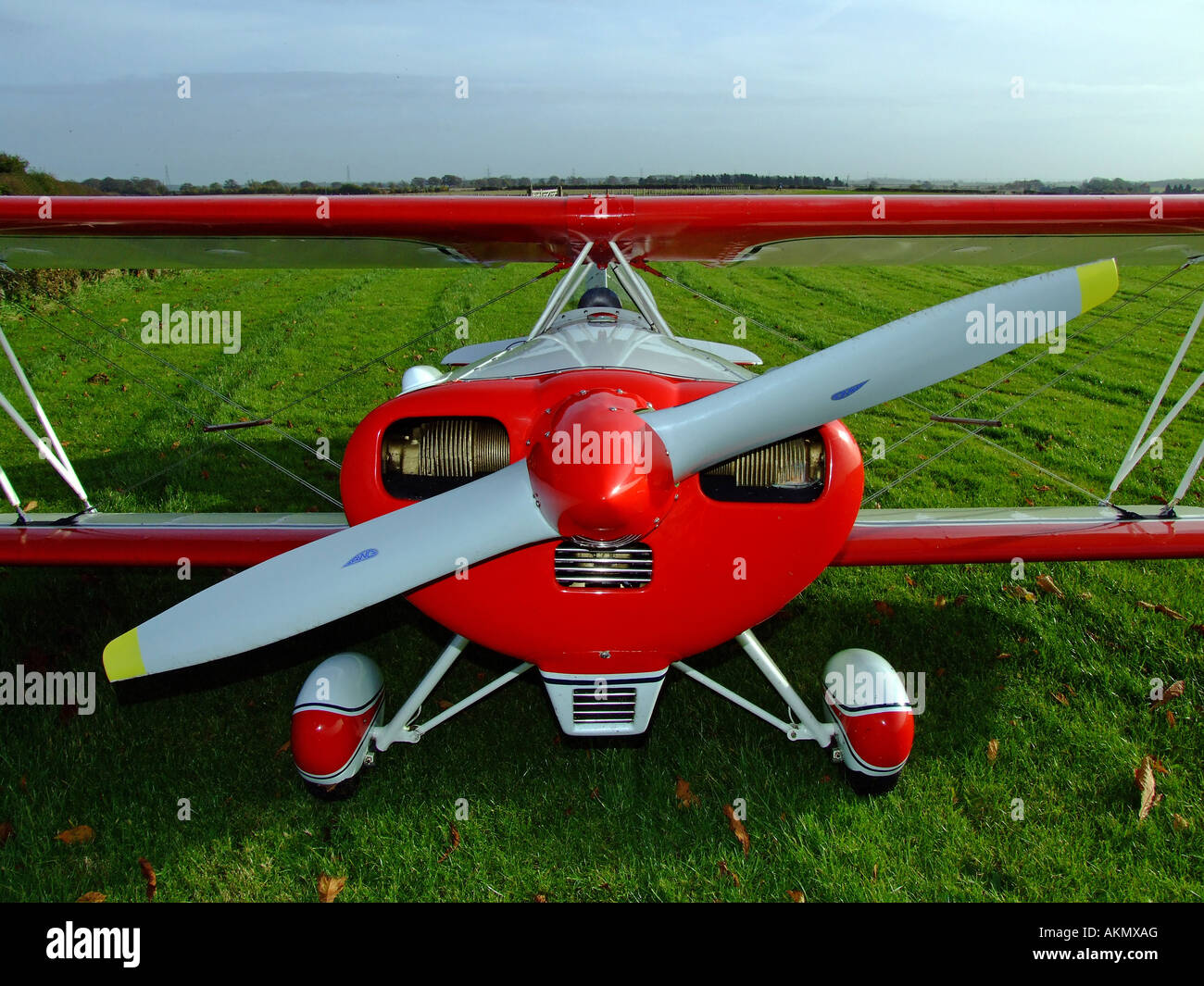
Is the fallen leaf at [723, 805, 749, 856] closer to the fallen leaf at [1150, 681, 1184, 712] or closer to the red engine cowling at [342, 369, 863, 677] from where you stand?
the red engine cowling at [342, 369, 863, 677]

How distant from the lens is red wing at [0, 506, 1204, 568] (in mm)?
3551

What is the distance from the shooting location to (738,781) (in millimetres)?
3410

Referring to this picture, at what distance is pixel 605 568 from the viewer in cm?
260

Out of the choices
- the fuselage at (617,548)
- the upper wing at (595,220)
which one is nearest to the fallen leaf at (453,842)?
the fuselage at (617,548)

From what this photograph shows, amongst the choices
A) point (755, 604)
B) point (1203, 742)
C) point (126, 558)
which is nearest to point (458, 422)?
point (755, 604)

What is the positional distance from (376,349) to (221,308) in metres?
4.10

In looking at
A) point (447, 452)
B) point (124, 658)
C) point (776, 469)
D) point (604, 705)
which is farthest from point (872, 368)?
point (124, 658)

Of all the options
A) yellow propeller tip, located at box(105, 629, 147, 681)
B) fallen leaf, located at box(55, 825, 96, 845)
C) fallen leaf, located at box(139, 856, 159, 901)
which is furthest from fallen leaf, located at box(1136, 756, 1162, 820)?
fallen leaf, located at box(55, 825, 96, 845)

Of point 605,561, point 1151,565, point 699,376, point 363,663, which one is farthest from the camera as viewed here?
point 1151,565

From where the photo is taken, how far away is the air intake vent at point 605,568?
8.50ft

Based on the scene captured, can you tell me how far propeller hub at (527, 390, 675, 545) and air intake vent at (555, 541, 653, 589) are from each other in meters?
0.33

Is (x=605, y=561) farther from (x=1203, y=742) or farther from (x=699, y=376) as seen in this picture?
(x=1203, y=742)

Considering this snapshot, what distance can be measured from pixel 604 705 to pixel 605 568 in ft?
2.08

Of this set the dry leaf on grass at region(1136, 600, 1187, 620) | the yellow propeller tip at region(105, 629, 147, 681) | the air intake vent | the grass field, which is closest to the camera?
the yellow propeller tip at region(105, 629, 147, 681)
